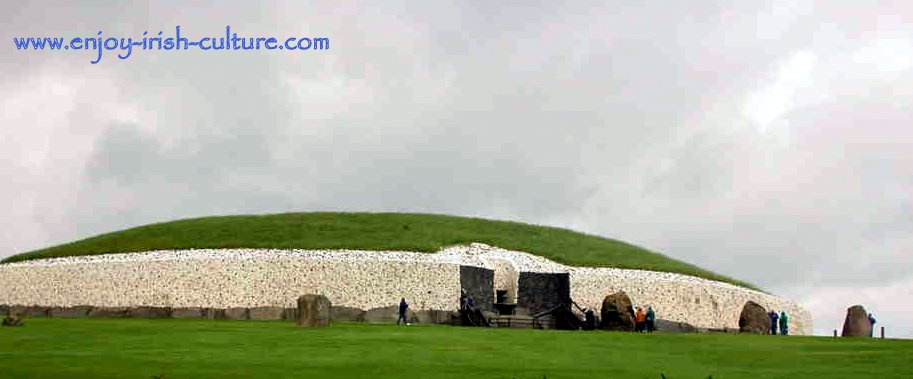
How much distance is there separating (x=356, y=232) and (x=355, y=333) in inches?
866

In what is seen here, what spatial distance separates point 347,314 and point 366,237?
7.56 m

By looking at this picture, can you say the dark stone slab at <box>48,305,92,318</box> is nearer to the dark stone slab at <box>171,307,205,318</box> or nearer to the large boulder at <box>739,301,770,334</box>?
the dark stone slab at <box>171,307,205,318</box>

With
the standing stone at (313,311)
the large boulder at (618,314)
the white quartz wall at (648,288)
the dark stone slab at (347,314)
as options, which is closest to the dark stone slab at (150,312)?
the dark stone slab at (347,314)

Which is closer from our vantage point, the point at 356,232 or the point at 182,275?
the point at 182,275

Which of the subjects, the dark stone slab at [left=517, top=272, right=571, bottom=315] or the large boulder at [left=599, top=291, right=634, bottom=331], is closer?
the large boulder at [left=599, top=291, right=634, bottom=331]

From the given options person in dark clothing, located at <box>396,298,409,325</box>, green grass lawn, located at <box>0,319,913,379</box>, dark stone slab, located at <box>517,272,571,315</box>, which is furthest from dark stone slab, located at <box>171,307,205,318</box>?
dark stone slab, located at <box>517,272,571,315</box>

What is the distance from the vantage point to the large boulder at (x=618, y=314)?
45.6 meters

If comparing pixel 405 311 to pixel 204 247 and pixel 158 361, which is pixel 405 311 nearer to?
pixel 204 247

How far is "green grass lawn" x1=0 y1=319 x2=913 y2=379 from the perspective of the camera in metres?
26.4

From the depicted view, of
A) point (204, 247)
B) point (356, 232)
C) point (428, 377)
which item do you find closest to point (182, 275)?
point (204, 247)

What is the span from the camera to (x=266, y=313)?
50.0 m

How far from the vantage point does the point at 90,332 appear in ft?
119

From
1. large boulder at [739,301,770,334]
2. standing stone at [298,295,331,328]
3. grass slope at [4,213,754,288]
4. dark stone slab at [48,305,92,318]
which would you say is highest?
grass slope at [4,213,754,288]

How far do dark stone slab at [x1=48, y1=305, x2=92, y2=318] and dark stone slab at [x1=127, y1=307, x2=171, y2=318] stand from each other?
2374 millimetres
